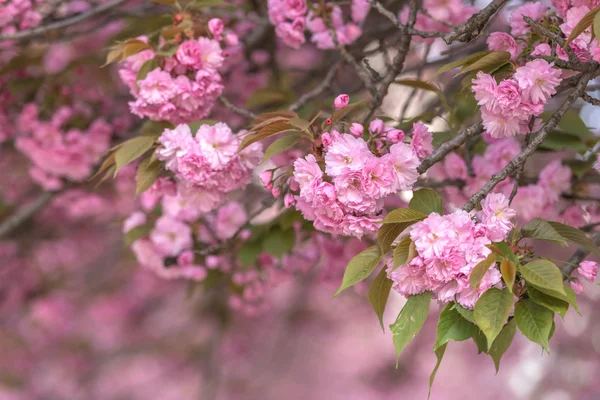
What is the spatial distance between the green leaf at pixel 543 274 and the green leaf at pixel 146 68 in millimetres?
860

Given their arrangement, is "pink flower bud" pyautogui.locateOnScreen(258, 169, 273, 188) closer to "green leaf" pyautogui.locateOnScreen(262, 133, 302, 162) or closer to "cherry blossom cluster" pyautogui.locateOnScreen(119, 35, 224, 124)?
"green leaf" pyautogui.locateOnScreen(262, 133, 302, 162)

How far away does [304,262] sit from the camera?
1.99 meters

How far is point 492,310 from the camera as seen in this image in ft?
2.98

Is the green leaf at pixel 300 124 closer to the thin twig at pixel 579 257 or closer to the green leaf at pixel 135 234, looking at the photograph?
the thin twig at pixel 579 257

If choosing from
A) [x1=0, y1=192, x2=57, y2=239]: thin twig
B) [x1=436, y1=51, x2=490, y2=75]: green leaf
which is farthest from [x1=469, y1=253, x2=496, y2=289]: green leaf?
[x1=0, y1=192, x2=57, y2=239]: thin twig

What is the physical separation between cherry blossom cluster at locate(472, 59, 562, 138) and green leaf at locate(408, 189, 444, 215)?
0.15 m

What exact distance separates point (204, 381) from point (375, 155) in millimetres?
2842

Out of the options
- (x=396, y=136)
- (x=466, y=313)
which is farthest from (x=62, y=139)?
(x=466, y=313)

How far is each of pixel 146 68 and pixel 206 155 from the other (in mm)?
275

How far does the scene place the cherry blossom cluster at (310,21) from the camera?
1.58m

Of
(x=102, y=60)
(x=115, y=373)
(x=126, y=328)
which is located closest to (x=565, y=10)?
(x=102, y=60)

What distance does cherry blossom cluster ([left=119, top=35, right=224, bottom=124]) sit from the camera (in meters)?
1.32

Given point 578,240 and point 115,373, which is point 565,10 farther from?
point 115,373

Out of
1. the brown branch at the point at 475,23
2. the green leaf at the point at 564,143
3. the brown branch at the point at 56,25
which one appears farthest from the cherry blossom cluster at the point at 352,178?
the brown branch at the point at 56,25
